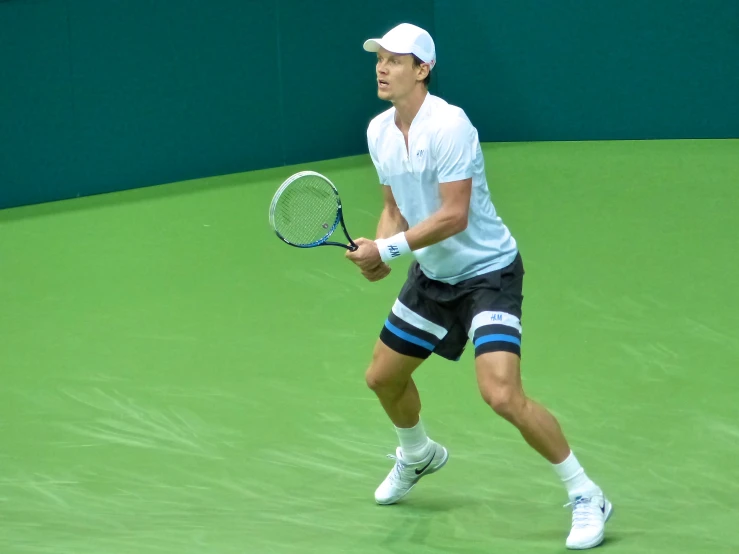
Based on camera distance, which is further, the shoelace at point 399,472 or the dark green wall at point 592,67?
the dark green wall at point 592,67

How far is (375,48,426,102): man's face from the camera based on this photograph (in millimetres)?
4398

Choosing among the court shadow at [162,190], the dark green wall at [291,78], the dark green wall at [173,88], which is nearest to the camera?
the court shadow at [162,190]

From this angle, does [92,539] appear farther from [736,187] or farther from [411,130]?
[736,187]

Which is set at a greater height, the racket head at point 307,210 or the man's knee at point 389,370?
the racket head at point 307,210

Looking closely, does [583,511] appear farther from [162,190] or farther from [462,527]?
[162,190]

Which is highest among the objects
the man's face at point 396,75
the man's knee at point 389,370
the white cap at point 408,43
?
the white cap at point 408,43

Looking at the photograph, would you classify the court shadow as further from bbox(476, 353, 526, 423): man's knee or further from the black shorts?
bbox(476, 353, 526, 423): man's knee

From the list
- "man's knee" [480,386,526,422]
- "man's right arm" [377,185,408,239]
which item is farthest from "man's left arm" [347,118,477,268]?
"man's knee" [480,386,526,422]

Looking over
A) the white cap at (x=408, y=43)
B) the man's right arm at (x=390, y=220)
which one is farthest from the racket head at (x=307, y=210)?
the white cap at (x=408, y=43)

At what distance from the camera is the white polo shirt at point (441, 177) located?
14.0 feet

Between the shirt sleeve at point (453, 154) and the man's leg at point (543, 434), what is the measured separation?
0.64 m

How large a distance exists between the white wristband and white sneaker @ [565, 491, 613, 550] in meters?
1.07

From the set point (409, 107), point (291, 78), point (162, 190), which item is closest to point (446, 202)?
point (409, 107)

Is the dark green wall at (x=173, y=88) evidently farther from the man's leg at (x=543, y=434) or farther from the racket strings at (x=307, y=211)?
the man's leg at (x=543, y=434)
